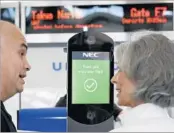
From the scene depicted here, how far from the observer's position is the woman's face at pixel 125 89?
4.29 ft

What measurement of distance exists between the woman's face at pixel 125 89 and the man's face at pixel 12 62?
0.36 m

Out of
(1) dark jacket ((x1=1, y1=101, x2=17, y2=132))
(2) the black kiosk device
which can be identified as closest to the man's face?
(1) dark jacket ((x1=1, y1=101, x2=17, y2=132))

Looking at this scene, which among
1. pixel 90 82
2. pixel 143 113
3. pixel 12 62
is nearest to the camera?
pixel 143 113

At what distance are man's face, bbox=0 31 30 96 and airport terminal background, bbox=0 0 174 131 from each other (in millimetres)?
1970

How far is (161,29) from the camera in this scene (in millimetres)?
3373

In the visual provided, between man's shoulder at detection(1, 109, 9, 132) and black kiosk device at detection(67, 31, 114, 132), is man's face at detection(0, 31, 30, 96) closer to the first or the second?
man's shoulder at detection(1, 109, 9, 132)

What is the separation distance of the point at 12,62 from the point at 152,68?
19.7 inches

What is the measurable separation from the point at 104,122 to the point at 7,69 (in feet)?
1.54

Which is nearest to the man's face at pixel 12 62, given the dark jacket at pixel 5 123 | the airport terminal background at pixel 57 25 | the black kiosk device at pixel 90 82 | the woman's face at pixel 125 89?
the dark jacket at pixel 5 123

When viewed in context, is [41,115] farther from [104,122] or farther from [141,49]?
[141,49]

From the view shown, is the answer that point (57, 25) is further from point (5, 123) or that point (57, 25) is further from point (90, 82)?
point (5, 123)

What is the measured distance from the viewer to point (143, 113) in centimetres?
125

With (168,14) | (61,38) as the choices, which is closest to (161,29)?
(168,14)

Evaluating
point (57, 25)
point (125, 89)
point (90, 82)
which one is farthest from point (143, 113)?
point (57, 25)
